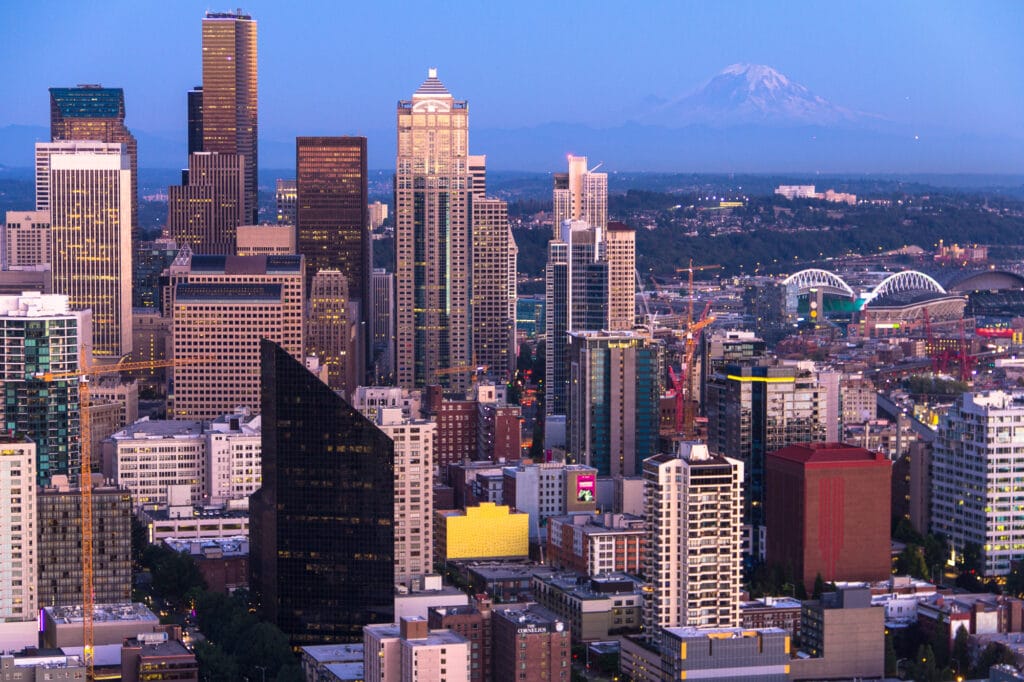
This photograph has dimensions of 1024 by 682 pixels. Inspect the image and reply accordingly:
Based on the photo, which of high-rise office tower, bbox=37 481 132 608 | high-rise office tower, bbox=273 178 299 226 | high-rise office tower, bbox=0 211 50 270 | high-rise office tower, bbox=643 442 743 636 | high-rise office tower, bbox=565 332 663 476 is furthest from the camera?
high-rise office tower, bbox=273 178 299 226

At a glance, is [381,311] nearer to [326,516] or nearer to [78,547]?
[78,547]

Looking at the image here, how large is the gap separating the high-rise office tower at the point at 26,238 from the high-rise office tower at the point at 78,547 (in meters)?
35.9

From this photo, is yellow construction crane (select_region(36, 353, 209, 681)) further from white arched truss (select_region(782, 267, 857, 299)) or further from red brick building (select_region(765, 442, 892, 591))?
white arched truss (select_region(782, 267, 857, 299))

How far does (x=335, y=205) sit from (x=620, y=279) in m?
13.5

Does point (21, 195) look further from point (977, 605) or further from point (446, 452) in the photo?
point (977, 605)

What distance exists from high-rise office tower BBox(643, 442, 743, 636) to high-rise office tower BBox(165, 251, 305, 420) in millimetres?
22357

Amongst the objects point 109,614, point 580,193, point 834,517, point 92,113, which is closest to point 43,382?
point 109,614

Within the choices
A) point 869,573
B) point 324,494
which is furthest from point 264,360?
point 869,573

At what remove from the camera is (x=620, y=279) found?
2415 inches

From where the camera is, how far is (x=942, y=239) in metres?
101

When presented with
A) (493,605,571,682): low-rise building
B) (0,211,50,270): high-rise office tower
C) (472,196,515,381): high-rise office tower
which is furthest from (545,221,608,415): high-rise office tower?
(493,605,571,682): low-rise building

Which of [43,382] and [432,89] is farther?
[432,89]

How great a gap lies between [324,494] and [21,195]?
54.1 m

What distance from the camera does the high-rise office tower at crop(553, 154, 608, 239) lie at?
78625mm
